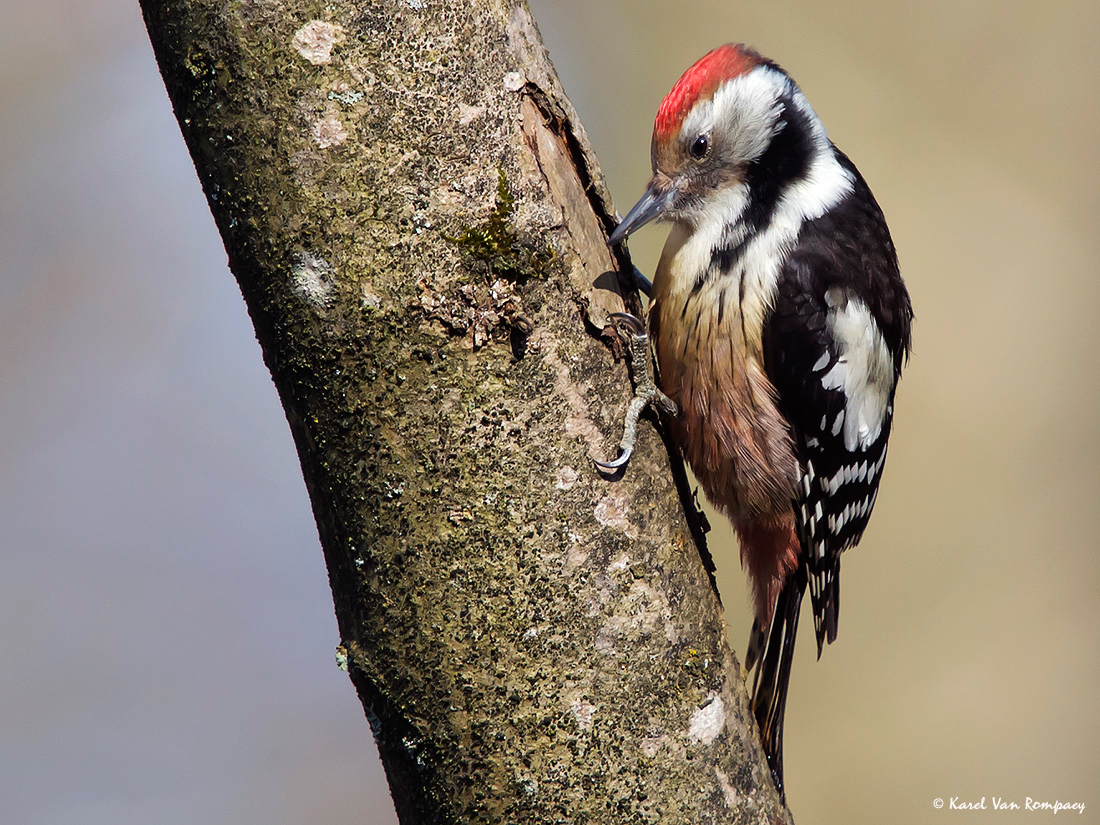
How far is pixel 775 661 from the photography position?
2.78 metres

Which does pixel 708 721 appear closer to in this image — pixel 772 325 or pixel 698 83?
pixel 772 325

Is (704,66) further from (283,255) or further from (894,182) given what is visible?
(894,182)

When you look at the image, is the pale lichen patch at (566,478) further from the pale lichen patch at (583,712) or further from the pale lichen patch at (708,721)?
the pale lichen patch at (708,721)

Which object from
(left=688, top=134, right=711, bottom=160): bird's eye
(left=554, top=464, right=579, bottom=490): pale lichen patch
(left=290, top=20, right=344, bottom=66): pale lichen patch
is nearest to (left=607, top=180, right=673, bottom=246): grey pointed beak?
(left=688, top=134, right=711, bottom=160): bird's eye

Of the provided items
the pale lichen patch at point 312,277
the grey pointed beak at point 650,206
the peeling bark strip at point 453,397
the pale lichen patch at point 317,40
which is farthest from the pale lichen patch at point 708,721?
the pale lichen patch at point 317,40

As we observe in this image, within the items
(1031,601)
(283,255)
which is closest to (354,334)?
(283,255)

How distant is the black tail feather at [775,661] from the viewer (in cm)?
251

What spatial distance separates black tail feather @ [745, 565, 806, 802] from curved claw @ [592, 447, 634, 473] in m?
1.05

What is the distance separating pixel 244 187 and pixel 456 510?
65 centimetres

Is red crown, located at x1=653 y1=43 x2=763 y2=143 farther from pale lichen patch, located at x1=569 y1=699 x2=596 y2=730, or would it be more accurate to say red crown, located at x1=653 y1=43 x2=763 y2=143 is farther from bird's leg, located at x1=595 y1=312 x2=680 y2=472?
pale lichen patch, located at x1=569 y1=699 x2=596 y2=730

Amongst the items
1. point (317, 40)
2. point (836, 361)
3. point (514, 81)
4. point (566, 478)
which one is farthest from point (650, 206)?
point (317, 40)

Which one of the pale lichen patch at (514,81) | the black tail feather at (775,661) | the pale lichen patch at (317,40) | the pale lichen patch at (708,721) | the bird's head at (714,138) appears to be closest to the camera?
the pale lichen patch at (317,40)

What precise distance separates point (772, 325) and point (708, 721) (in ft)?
3.74

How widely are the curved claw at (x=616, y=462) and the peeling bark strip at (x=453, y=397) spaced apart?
0.03 meters
